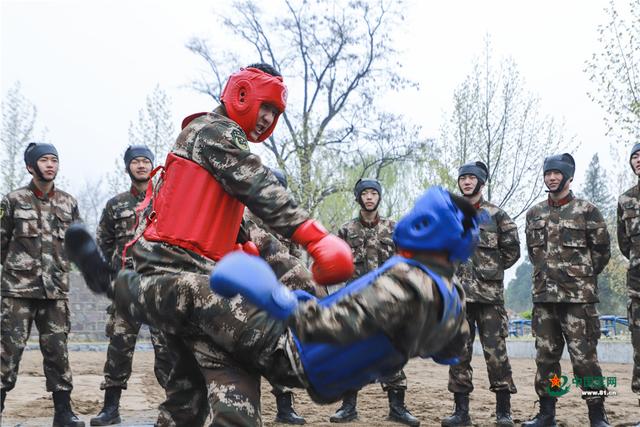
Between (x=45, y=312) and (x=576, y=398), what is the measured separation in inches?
252

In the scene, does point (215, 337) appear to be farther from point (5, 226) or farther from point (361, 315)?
point (5, 226)

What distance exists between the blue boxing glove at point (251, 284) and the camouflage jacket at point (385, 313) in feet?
0.33

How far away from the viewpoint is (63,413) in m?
6.27

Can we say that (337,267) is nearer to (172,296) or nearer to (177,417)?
(172,296)

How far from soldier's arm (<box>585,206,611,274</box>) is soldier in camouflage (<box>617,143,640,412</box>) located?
8.3 inches

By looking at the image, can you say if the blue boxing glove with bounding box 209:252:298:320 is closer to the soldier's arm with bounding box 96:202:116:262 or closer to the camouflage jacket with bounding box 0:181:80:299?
the camouflage jacket with bounding box 0:181:80:299

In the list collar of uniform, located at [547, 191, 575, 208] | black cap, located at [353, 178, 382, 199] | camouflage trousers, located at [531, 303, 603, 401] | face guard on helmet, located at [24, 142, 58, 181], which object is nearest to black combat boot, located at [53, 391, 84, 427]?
face guard on helmet, located at [24, 142, 58, 181]

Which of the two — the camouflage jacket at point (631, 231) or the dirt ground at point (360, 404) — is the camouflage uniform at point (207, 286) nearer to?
the dirt ground at point (360, 404)

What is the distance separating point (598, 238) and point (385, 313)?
4972mm

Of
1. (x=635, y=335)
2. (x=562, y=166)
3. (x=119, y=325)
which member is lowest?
(x=119, y=325)

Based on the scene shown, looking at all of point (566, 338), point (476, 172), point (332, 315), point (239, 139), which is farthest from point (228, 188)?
point (566, 338)

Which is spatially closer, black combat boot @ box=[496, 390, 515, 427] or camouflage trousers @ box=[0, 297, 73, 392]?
camouflage trousers @ box=[0, 297, 73, 392]

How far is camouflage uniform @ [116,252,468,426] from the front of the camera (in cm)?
Answer: 258

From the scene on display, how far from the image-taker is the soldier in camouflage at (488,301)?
677 cm
